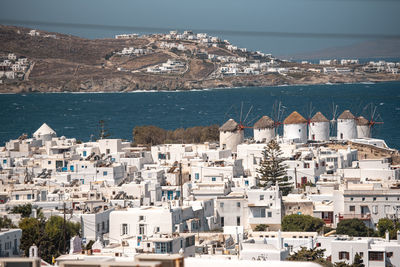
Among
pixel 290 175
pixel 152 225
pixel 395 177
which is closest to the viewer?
pixel 152 225

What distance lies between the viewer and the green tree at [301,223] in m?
26.9

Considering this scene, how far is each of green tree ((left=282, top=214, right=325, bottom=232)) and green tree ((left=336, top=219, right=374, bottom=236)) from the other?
0.60m

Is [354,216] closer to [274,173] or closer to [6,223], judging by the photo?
[274,173]

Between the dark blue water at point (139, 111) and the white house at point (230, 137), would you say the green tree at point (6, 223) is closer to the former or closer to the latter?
the white house at point (230, 137)

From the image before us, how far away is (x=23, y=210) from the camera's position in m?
28.5

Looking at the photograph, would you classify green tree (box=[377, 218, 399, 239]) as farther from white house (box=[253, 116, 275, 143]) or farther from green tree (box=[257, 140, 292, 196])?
white house (box=[253, 116, 275, 143])

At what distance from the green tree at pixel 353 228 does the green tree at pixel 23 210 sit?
8434mm

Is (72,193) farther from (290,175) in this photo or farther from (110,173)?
(290,175)

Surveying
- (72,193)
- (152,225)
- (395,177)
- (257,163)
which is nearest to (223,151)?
(257,163)

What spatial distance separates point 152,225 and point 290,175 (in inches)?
491

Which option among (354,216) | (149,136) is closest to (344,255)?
(354,216)

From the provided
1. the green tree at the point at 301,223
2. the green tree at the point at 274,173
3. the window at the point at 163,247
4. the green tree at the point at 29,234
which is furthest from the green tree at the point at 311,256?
the green tree at the point at 274,173

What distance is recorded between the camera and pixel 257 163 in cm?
4019

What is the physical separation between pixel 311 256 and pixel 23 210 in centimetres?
1026
